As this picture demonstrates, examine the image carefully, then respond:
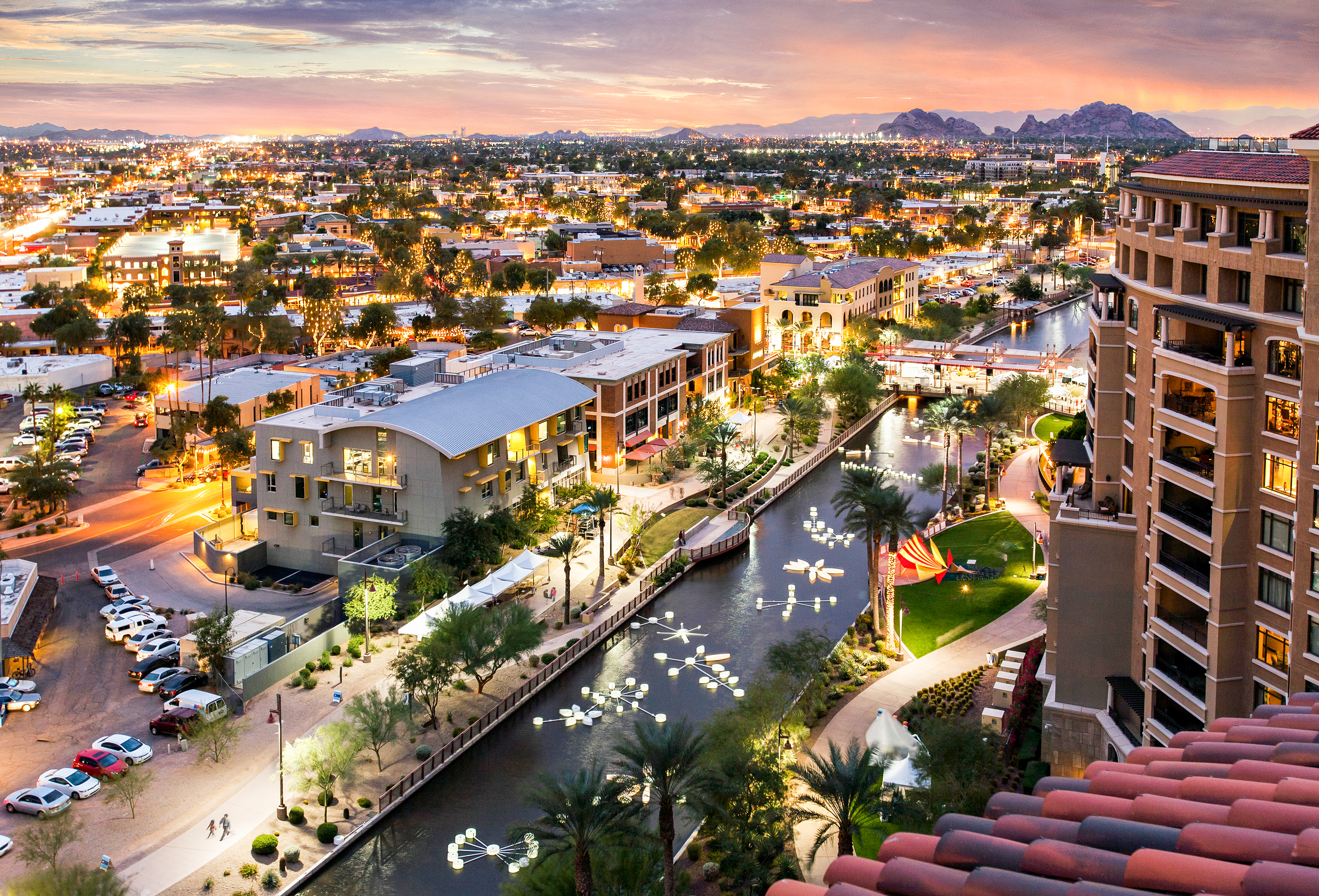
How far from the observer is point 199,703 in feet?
109

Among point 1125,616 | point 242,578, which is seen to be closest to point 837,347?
point 242,578

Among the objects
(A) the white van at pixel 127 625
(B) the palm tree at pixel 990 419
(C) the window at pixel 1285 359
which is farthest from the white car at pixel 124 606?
(B) the palm tree at pixel 990 419

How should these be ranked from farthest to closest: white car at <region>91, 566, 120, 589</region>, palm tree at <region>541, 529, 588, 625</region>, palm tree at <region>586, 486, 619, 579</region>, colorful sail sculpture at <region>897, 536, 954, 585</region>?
palm tree at <region>586, 486, 619, 579</region>, white car at <region>91, 566, 120, 589</region>, palm tree at <region>541, 529, 588, 625</region>, colorful sail sculpture at <region>897, 536, 954, 585</region>

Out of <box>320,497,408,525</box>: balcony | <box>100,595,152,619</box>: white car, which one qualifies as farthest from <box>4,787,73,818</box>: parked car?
<box>320,497,408,525</box>: balcony

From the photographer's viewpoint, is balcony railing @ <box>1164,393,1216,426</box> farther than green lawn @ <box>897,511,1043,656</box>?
No

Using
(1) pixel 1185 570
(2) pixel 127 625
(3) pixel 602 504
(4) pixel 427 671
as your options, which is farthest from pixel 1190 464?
(2) pixel 127 625

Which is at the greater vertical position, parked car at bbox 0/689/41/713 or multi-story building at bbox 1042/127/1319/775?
multi-story building at bbox 1042/127/1319/775

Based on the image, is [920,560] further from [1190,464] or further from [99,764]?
[99,764]

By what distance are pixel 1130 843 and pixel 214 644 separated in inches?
1290

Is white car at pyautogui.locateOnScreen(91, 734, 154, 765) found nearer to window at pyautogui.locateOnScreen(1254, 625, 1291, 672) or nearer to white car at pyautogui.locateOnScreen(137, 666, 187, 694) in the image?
white car at pyautogui.locateOnScreen(137, 666, 187, 694)

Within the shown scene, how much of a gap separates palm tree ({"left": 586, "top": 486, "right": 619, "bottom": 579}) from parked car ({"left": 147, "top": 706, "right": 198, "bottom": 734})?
17097 mm

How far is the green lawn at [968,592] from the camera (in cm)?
4044

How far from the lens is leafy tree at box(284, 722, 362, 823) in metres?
28.9

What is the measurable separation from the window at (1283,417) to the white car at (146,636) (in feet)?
114
